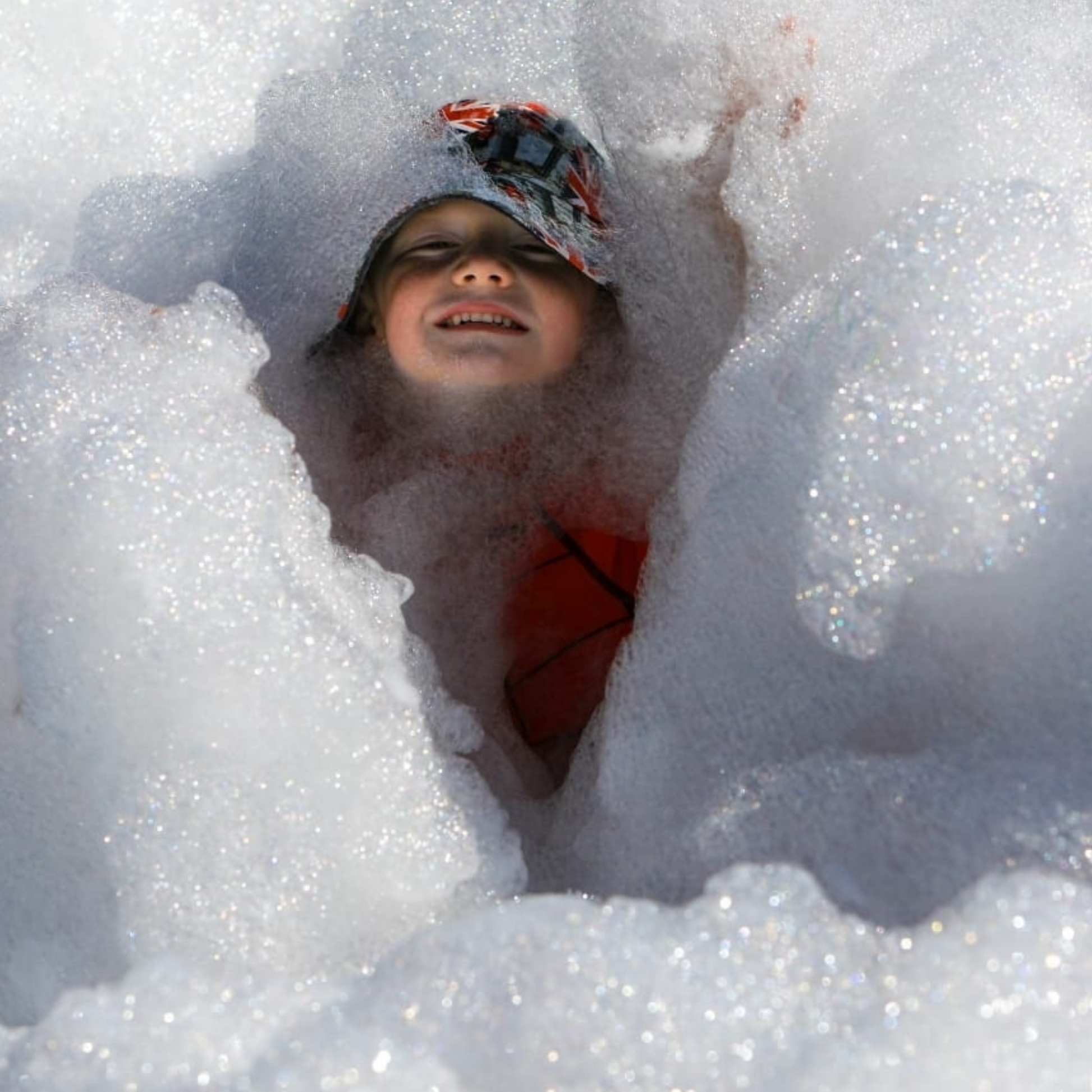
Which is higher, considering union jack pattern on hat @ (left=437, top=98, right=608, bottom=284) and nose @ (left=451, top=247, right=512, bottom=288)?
union jack pattern on hat @ (left=437, top=98, right=608, bottom=284)

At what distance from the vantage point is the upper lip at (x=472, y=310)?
1.26 metres

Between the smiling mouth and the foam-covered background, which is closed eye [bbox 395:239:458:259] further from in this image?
the foam-covered background

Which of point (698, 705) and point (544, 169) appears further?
point (544, 169)

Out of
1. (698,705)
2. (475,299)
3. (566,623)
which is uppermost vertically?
(475,299)

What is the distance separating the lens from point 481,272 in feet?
4.15

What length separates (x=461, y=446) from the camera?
1.45 m

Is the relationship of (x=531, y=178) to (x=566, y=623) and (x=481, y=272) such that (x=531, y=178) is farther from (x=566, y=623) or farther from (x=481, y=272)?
(x=566, y=623)

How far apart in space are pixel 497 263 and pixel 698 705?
518 millimetres

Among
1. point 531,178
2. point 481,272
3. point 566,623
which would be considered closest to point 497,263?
point 481,272

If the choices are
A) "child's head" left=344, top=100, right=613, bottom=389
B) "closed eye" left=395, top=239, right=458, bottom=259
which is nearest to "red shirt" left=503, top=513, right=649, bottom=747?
"child's head" left=344, top=100, right=613, bottom=389


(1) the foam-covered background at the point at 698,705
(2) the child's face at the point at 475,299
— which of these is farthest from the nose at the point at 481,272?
(1) the foam-covered background at the point at 698,705

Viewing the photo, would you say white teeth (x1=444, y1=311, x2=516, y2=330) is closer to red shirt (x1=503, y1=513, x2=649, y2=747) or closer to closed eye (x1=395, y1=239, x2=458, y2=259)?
closed eye (x1=395, y1=239, x2=458, y2=259)

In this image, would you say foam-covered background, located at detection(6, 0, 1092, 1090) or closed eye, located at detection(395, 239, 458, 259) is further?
closed eye, located at detection(395, 239, 458, 259)

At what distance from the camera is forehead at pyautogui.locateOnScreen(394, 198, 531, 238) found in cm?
131
